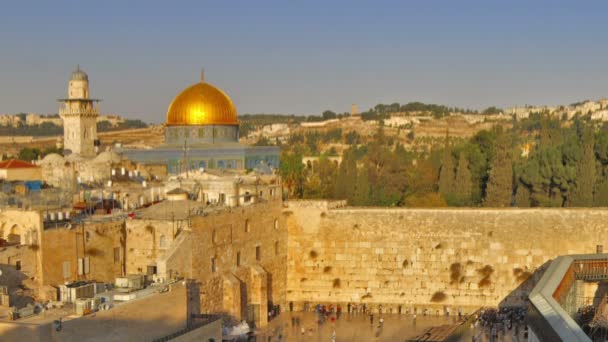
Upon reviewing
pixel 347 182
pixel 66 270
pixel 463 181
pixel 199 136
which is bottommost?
pixel 66 270

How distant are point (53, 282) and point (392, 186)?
21940 millimetres

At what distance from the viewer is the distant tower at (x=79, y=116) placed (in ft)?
135

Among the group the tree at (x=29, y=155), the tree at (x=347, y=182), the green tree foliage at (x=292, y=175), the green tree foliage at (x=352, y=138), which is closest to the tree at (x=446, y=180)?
the tree at (x=347, y=182)

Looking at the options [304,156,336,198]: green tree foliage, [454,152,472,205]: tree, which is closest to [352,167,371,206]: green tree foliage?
[304,156,336,198]: green tree foliage

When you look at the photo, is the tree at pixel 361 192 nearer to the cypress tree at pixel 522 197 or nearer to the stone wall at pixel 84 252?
the cypress tree at pixel 522 197

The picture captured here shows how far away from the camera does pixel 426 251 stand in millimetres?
30109

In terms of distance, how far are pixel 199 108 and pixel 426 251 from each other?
39.6 feet

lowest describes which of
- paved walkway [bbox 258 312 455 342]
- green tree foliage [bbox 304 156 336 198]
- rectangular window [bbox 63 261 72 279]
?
paved walkway [bbox 258 312 455 342]

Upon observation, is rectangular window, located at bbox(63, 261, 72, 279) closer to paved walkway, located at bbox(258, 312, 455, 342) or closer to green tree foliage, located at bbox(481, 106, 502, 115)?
paved walkway, located at bbox(258, 312, 455, 342)

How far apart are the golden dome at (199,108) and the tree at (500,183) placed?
→ 444 inches

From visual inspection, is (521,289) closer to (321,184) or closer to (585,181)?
(585,181)

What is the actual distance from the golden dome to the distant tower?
5880mm

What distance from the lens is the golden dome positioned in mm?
36875

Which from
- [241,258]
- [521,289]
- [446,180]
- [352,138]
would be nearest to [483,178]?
[446,180]
